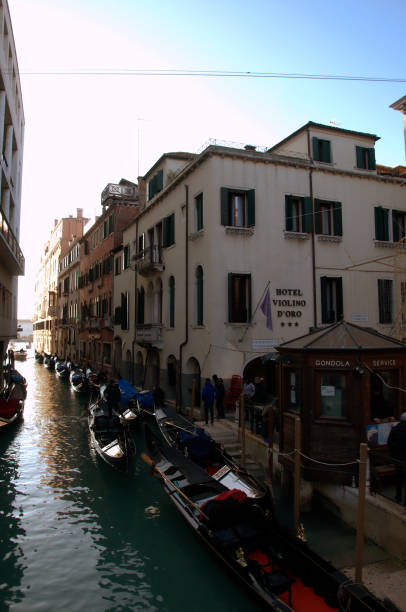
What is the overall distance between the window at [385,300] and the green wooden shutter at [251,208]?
6412 millimetres

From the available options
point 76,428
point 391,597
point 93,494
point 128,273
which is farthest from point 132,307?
point 391,597

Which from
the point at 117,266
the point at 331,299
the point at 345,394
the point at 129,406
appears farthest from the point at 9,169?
the point at 345,394

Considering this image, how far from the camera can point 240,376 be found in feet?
51.3

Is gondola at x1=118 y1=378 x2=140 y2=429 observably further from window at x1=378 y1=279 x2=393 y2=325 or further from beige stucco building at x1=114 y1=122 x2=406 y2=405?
window at x1=378 y1=279 x2=393 y2=325

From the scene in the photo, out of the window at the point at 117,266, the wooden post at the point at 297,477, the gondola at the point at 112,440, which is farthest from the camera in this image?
the window at the point at 117,266

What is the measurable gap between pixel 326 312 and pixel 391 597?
41.4ft

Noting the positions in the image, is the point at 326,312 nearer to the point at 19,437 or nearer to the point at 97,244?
the point at 19,437

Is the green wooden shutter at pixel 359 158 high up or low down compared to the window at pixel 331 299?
up

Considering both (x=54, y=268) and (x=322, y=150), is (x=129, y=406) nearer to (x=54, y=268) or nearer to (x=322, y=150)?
(x=322, y=150)

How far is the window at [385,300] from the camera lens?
1853 centimetres

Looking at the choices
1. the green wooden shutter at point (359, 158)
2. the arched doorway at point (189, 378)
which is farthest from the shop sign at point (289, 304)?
the green wooden shutter at point (359, 158)

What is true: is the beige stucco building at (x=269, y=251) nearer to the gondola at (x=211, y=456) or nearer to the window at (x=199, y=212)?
the window at (x=199, y=212)

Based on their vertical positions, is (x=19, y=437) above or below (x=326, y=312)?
below

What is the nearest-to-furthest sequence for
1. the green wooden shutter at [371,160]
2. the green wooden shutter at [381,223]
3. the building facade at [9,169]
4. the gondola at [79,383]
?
the building facade at [9,169] < the green wooden shutter at [381,223] < the green wooden shutter at [371,160] < the gondola at [79,383]
